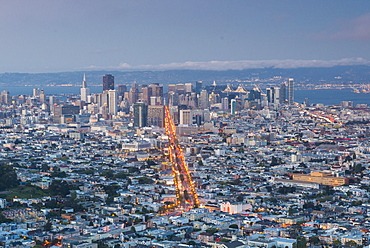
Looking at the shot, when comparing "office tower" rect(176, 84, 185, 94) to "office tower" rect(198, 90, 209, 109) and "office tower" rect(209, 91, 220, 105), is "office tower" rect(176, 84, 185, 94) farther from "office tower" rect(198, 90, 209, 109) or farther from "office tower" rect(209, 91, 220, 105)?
"office tower" rect(198, 90, 209, 109)

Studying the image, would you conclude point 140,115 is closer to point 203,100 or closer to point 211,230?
point 203,100

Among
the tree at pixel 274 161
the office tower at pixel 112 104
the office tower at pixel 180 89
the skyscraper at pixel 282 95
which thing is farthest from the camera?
the office tower at pixel 180 89

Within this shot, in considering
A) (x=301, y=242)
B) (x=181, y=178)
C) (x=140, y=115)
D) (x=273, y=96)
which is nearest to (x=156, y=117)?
(x=140, y=115)

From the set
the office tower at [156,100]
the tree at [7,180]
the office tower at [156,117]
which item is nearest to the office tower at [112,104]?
the office tower at [156,100]

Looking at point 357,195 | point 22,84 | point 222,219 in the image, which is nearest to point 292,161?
point 357,195

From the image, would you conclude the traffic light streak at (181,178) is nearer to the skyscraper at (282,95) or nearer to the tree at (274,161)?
the tree at (274,161)

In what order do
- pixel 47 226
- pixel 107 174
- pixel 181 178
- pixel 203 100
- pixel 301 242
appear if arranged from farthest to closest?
pixel 203 100 < pixel 107 174 < pixel 181 178 < pixel 47 226 < pixel 301 242

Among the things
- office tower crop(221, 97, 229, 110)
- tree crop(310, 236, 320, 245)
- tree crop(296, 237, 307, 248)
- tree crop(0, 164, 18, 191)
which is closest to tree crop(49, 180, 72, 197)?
tree crop(0, 164, 18, 191)
